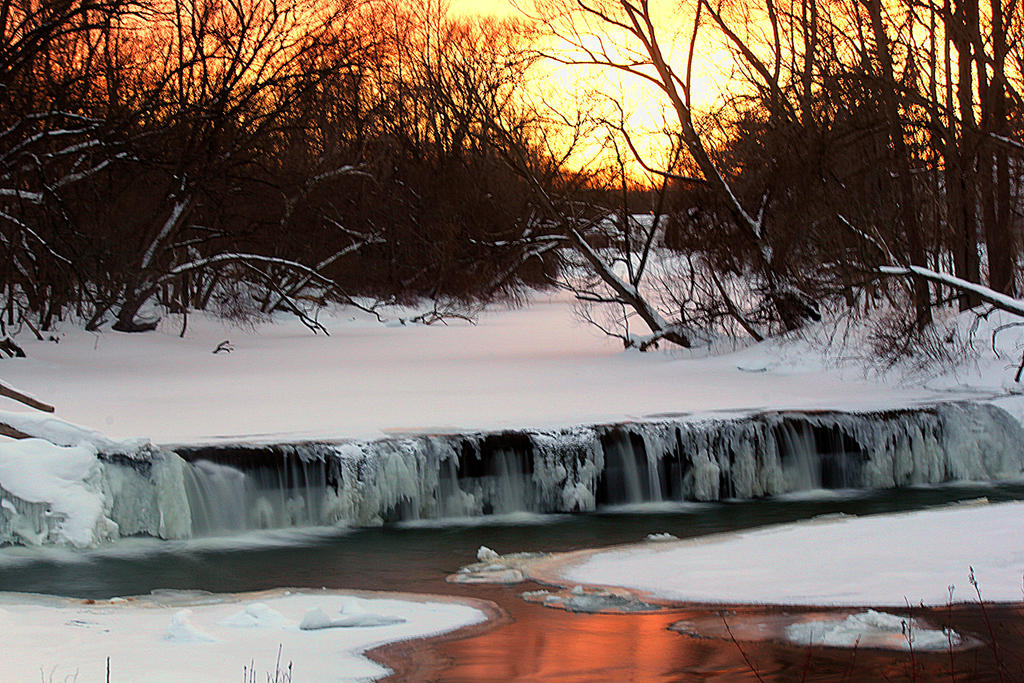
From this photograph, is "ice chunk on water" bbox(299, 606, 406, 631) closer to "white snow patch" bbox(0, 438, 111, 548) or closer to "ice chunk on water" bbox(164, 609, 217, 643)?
"ice chunk on water" bbox(164, 609, 217, 643)

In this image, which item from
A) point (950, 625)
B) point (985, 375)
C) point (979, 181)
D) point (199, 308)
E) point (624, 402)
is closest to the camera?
point (950, 625)

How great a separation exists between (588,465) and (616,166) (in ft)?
37.7

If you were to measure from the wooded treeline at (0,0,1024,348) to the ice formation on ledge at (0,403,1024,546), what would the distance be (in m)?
2.60

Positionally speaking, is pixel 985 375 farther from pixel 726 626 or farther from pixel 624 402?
pixel 726 626

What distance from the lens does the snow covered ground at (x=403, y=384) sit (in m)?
13.3

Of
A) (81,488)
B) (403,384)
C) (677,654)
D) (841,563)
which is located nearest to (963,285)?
(403,384)

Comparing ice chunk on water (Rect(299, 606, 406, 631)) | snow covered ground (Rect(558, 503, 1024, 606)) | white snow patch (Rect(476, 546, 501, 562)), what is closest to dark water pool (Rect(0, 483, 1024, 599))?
white snow patch (Rect(476, 546, 501, 562))

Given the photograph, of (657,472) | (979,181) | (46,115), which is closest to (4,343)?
(46,115)

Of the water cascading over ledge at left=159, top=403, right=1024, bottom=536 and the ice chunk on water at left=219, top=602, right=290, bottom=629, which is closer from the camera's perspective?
the ice chunk on water at left=219, top=602, right=290, bottom=629

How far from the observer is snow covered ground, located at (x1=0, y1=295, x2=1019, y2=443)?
13.3m

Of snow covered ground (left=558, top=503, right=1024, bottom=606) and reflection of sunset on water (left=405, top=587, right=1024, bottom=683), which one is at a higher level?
snow covered ground (left=558, top=503, right=1024, bottom=606)

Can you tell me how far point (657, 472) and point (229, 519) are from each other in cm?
419

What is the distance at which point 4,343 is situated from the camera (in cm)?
1948

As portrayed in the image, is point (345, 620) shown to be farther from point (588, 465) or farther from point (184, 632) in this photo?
point (588, 465)
